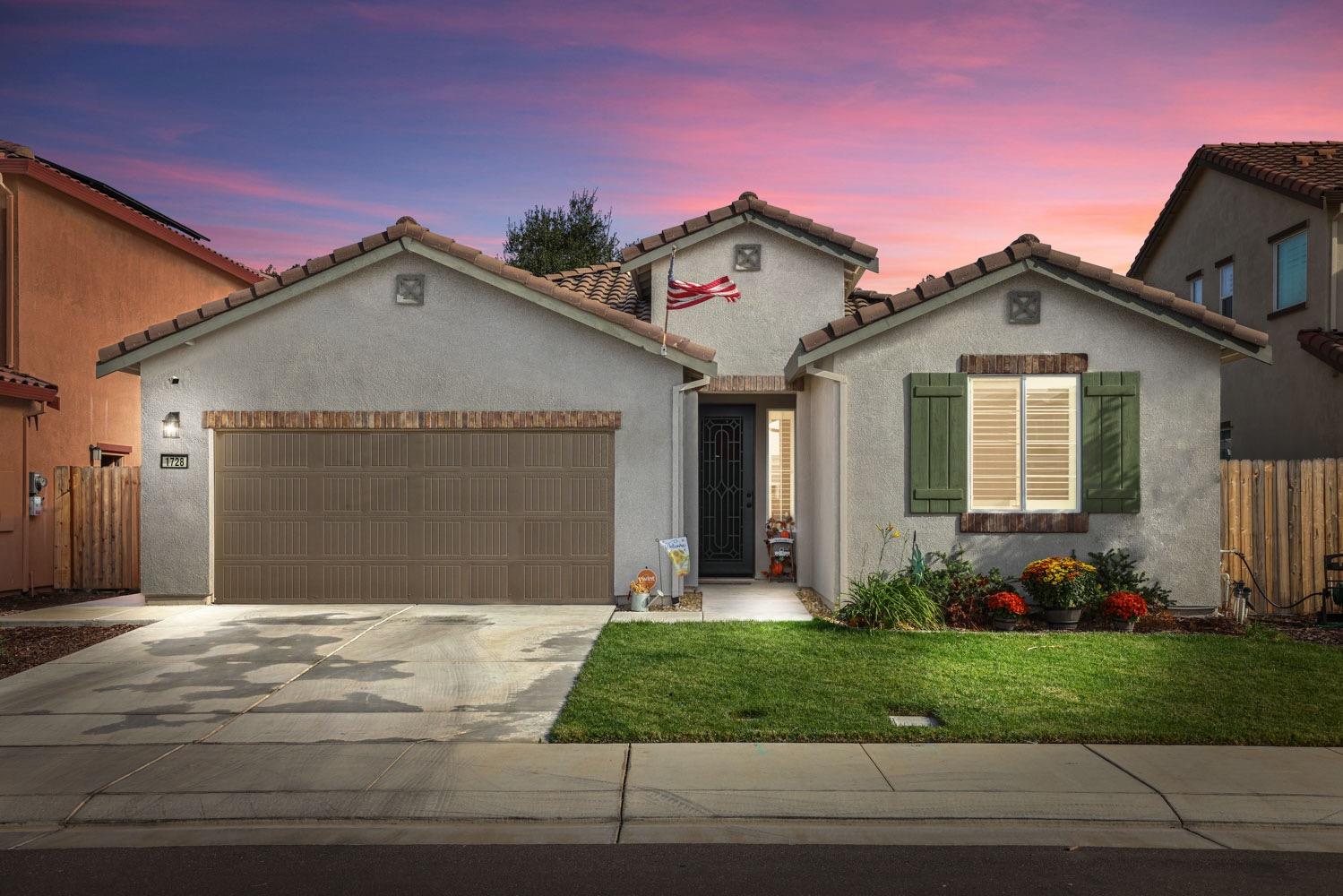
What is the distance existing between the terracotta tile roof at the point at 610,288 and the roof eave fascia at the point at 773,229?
3.47ft

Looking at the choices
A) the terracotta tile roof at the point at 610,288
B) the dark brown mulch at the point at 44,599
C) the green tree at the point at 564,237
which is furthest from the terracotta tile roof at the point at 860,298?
the green tree at the point at 564,237

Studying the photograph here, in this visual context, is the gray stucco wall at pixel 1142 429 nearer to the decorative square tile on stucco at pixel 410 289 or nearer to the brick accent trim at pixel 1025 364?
the brick accent trim at pixel 1025 364

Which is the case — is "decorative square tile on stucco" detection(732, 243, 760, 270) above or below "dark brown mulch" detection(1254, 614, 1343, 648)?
above

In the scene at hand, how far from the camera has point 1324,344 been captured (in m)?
14.7

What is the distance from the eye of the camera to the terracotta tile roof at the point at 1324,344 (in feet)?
47.1

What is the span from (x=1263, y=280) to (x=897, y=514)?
10398mm

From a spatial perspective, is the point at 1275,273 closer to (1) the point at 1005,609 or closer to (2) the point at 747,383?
(2) the point at 747,383

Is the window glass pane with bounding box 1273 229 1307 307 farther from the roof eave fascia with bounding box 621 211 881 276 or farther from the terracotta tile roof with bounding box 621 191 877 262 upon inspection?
the terracotta tile roof with bounding box 621 191 877 262

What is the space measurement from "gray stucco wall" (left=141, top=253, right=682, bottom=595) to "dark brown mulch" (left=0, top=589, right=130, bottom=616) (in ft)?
5.66

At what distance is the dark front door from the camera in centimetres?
1530

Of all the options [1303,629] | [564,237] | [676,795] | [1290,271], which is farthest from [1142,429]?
[564,237]

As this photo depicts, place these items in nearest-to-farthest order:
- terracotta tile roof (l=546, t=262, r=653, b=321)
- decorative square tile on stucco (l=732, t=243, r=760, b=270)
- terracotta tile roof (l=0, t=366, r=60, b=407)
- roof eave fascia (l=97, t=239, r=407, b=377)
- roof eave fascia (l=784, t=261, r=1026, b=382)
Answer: roof eave fascia (l=784, t=261, r=1026, b=382)
roof eave fascia (l=97, t=239, r=407, b=377)
terracotta tile roof (l=0, t=366, r=60, b=407)
decorative square tile on stucco (l=732, t=243, r=760, b=270)
terracotta tile roof (l=546, t=262, r=653, b=321)

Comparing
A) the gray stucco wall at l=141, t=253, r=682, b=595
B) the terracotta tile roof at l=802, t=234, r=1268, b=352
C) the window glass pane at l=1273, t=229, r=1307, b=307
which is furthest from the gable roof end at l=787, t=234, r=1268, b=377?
the window glass pane at l=1273, t=229, r=1307, b=307

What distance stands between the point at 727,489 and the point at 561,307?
431cm
